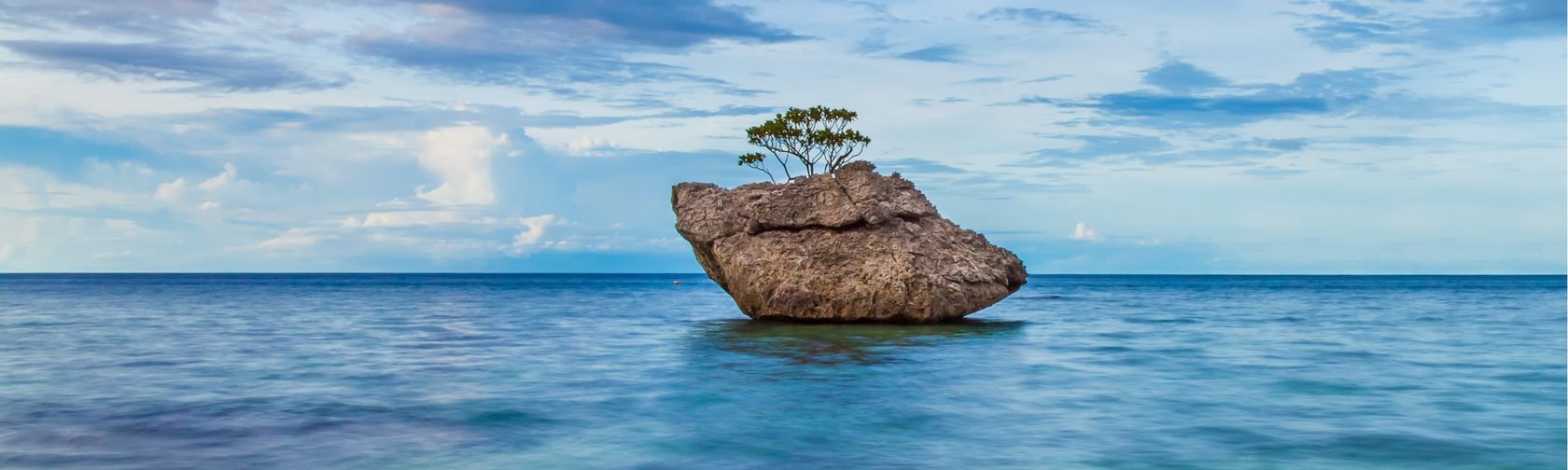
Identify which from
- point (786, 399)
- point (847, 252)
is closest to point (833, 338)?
point (847, 252)

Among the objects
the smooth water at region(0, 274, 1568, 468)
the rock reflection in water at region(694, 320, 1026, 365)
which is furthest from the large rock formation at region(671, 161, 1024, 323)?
the smooth water at region(0, 274, 1568, 468)

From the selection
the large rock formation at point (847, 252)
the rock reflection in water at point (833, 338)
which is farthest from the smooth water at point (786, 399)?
the large rock formation at point (847, 252)

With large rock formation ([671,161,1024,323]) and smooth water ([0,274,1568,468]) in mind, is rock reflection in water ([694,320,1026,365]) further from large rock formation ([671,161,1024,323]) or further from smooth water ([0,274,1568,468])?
large rock formation ([671,161,1024,323])

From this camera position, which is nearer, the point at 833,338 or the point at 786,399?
the point at 786,399

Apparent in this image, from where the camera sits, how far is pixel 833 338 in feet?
80.3

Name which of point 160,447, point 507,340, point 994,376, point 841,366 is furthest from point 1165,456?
point 507,340

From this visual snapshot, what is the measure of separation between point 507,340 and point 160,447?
606 inches

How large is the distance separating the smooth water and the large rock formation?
74 centimetres

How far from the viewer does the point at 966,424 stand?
45.1ft

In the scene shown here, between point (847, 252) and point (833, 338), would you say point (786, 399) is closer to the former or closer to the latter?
point (833, 338)

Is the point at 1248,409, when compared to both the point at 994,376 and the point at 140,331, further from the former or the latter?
the point at 140,331

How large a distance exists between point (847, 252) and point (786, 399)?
39.6ft

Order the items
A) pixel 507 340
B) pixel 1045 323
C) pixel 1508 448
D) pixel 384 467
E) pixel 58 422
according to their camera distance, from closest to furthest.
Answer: pixel 384 467 → pixel 1508 448 → pixel 58 422 → pixel 507 340 → pixel 1045 323

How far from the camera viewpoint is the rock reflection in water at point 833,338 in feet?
69.1
